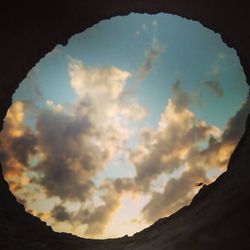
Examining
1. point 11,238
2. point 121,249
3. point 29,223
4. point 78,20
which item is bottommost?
point 121,249

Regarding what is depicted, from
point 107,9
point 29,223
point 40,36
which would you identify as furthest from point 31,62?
Result: point 29,223

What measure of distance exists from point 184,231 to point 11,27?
659 centimetres

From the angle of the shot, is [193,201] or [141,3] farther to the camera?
[141,3]

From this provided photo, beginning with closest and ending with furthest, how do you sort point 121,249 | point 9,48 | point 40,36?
point 121,249, point 9,48, point 40,36

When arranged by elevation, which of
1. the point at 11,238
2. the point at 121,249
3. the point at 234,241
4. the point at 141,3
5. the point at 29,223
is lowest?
the point at 234,241

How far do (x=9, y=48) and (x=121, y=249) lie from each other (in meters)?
6.04

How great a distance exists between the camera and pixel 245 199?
4152 millimetres

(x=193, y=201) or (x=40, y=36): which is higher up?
(x=40, y=36)

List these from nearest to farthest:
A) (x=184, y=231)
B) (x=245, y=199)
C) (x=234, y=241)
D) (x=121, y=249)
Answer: (x=234, y=241) < (x=245, y=199) < (x=184, y=231) < (x=121, y=249)

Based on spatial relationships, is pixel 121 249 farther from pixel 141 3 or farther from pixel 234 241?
pixel 141 3

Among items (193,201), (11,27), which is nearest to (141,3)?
(11,27)

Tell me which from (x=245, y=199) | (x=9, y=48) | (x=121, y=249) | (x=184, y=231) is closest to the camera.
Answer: (x=245, y=199)

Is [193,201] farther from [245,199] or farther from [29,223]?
[29,223]

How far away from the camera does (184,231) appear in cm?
493
